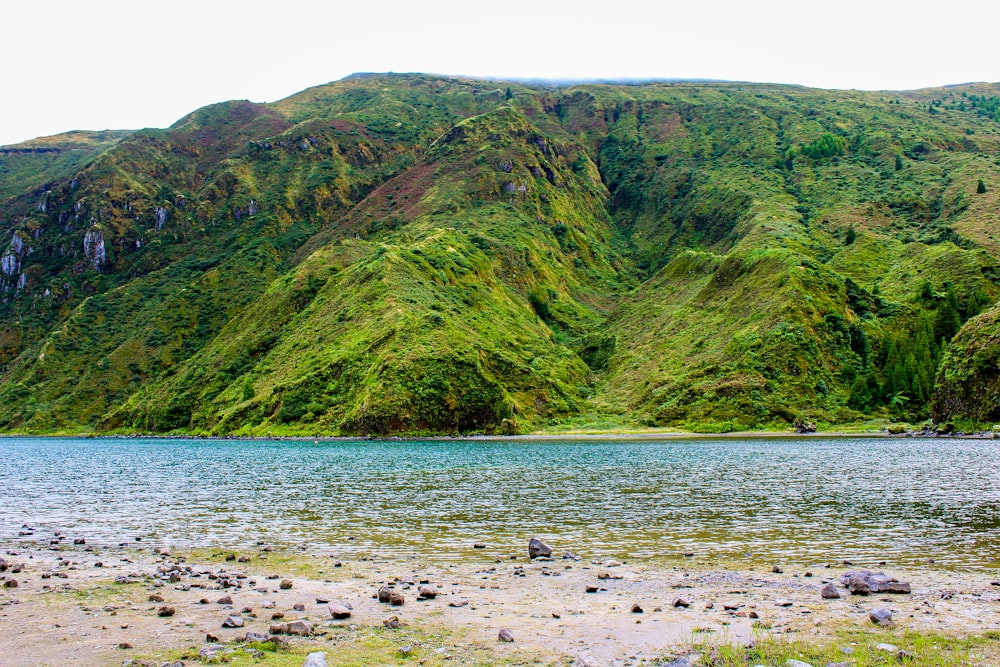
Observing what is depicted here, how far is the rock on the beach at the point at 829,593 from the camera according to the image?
18.0 metres

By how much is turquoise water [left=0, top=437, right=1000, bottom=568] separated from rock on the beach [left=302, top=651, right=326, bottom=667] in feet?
38.9

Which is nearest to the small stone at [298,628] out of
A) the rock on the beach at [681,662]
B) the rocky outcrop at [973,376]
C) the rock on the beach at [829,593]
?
the rock on the beach at [681,662]

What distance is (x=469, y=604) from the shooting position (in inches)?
720

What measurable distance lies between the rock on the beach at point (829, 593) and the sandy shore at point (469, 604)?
A: 9.9 inches

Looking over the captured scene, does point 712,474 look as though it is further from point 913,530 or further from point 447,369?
point 447,369

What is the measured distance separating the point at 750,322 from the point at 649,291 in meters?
46.5

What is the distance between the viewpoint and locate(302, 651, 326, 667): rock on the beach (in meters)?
13.2

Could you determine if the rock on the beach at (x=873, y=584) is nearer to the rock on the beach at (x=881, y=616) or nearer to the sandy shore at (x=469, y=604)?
the sandy shore at (x=469, y=604)

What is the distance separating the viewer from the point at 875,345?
13112 centimetres

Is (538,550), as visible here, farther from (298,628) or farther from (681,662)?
(681,662)

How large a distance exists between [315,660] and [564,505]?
25.6 meters

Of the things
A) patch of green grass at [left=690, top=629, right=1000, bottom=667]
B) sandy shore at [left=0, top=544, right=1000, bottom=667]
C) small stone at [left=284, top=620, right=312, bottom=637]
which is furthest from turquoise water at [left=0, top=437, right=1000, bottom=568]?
small stone at [left=284, top=620, right=312, bottom=637]

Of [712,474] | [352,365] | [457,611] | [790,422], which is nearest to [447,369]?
[352,365]

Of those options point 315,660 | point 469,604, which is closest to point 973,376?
point 469,604
